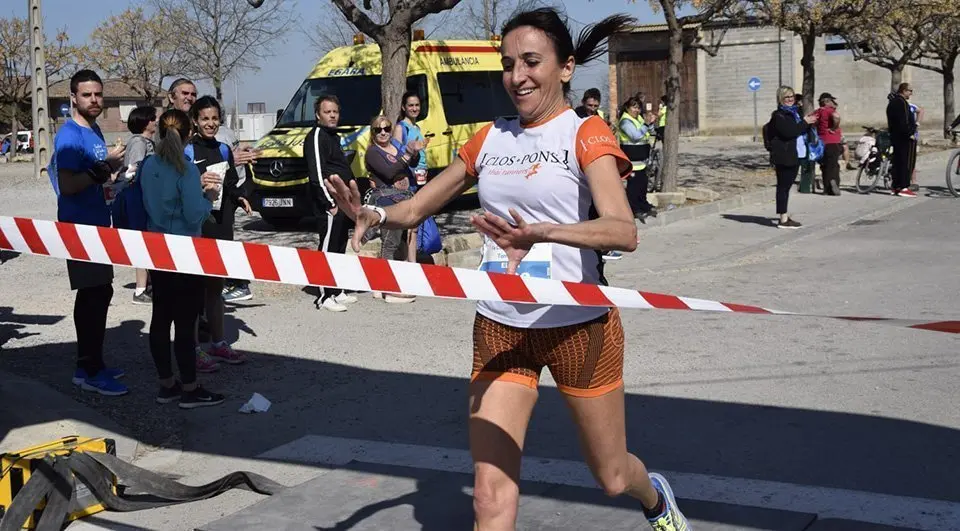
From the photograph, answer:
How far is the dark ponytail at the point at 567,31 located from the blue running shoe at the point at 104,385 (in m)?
4.32

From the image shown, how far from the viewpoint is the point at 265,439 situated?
638 centimetres

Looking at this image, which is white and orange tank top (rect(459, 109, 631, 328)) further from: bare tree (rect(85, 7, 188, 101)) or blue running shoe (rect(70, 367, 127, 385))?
bare tree (rect(85, 7, 188, 101))

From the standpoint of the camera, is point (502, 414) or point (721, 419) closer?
point (502, 414)

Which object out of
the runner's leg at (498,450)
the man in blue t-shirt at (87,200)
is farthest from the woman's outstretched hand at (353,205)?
the man in blue t-shirt at (87,200)

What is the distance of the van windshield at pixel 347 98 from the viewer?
1638 cm

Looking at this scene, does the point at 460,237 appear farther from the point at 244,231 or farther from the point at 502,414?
the point at 502,414

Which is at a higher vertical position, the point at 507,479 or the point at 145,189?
the point at 145,189

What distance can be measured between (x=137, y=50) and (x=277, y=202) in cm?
3845

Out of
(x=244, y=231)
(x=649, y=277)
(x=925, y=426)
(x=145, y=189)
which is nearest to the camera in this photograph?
(x=925, y=426)

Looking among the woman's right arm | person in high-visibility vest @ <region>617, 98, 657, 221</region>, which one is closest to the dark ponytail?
the woman's right arm

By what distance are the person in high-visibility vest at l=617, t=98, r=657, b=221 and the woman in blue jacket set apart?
9244mm

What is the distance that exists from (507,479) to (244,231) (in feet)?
43.0

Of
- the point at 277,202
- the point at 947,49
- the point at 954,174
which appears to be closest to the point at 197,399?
the point at 277,202

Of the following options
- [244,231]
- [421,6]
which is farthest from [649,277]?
[244,231]
